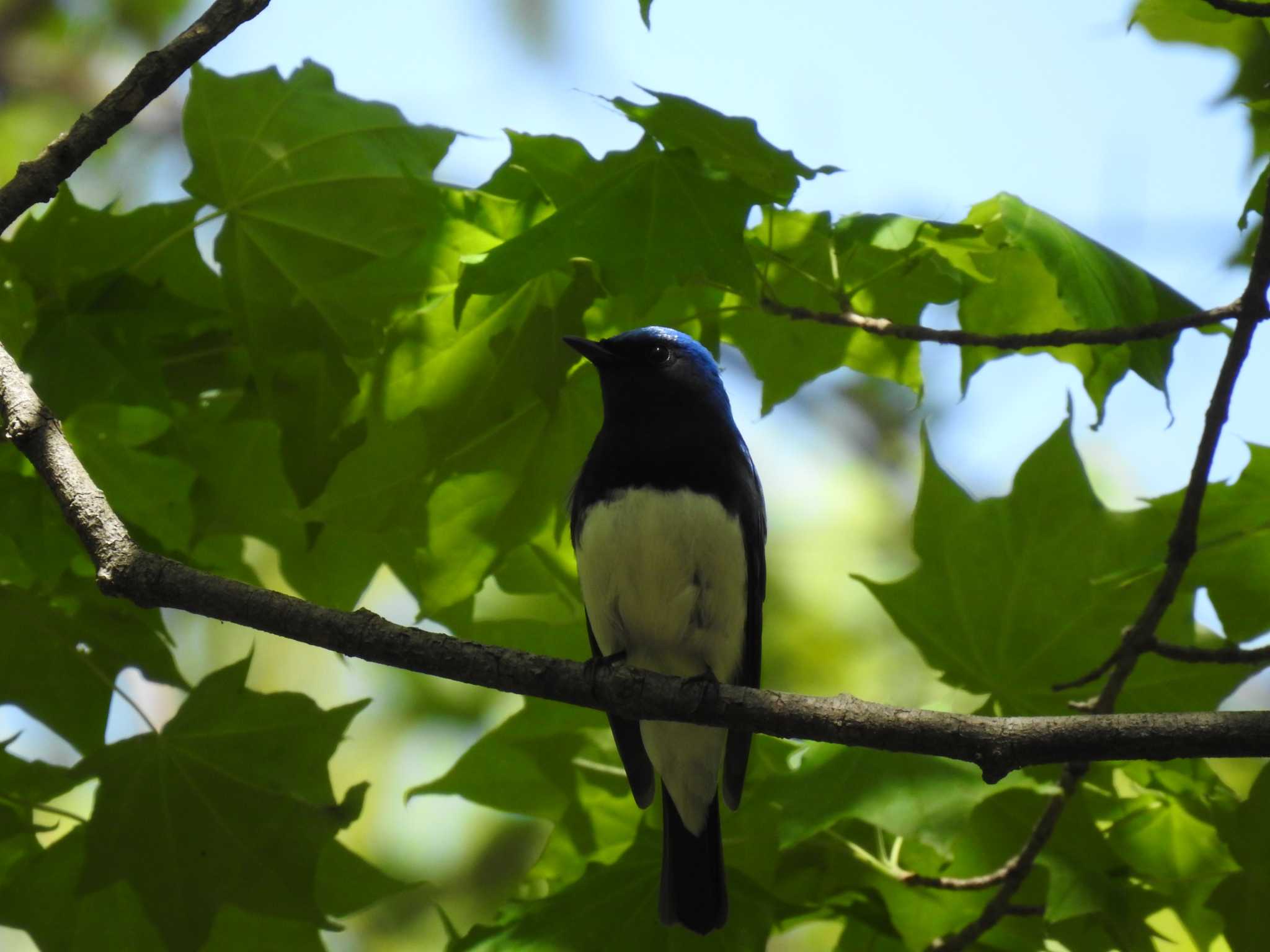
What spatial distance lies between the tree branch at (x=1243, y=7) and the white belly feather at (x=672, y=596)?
5.26 ft

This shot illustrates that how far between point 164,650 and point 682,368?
1626 millimetres

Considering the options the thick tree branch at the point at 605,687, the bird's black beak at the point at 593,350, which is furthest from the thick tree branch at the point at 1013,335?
the thick tree branch at the point at 605,687

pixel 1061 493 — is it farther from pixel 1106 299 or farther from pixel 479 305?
pixel 479 305

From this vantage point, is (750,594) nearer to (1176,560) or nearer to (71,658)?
(1176,560)

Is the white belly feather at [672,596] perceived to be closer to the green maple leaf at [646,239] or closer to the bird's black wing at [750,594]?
the bird's black wing at [750,594]

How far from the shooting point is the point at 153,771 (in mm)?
2719

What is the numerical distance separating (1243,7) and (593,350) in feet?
5.02

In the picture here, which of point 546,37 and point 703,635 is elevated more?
point 546,37

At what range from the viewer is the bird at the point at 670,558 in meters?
3.11

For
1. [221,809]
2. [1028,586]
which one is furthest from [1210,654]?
[221,809]

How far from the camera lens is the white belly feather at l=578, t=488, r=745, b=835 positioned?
3125mm

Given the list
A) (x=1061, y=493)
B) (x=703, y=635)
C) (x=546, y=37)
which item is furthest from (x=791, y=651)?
(x=546, y=37)

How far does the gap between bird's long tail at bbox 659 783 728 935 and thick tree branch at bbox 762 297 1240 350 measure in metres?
1.26

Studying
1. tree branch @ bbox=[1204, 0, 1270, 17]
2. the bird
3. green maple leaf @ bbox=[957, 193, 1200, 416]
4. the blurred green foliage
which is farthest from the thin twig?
tree branch @ bbox=[1204, 0, 1270, 17]
